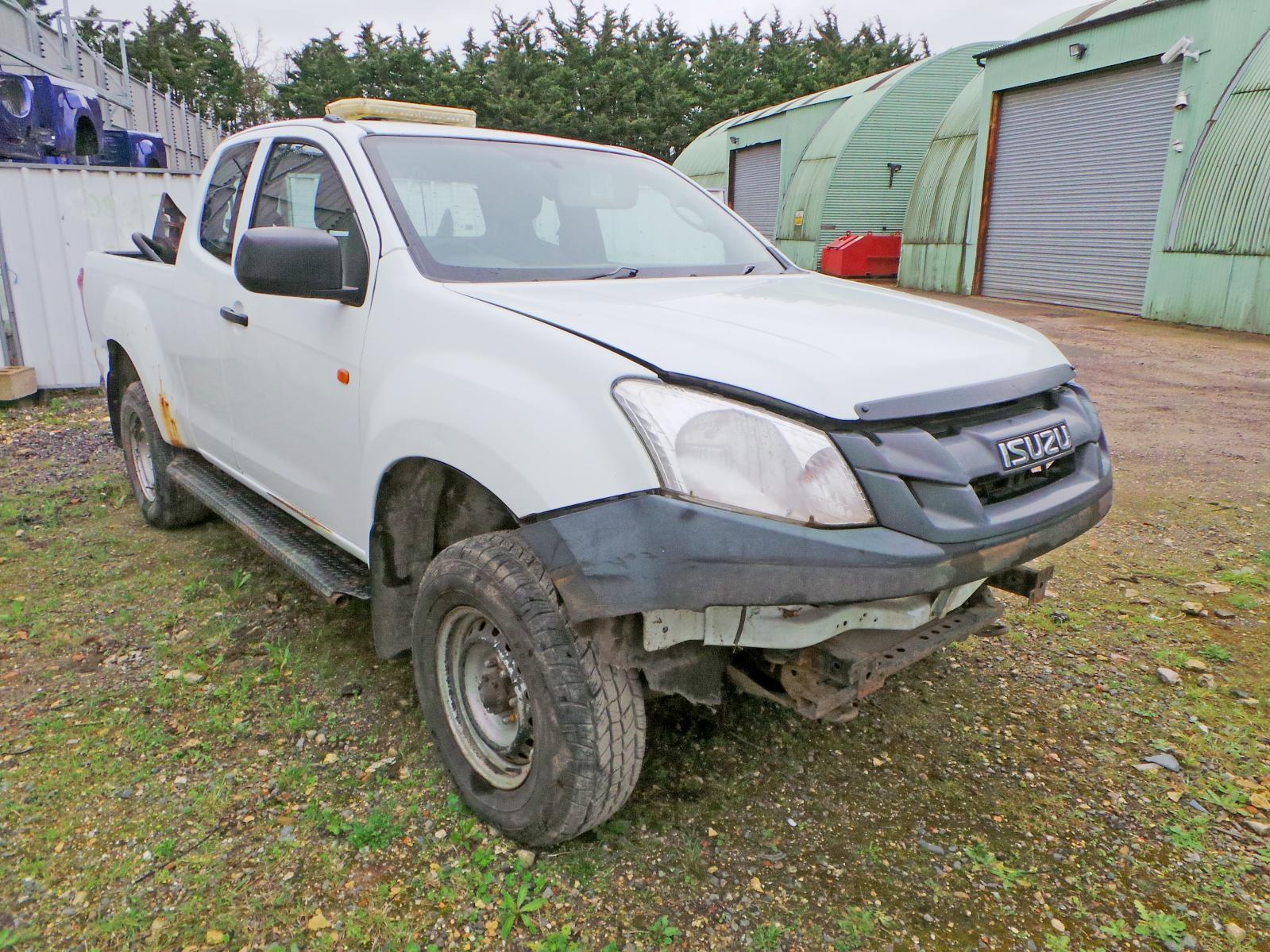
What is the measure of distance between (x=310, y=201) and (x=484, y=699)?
1.89 metres

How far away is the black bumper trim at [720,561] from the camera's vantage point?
6.23 ft

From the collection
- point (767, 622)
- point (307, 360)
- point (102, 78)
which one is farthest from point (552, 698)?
point (102, 78)

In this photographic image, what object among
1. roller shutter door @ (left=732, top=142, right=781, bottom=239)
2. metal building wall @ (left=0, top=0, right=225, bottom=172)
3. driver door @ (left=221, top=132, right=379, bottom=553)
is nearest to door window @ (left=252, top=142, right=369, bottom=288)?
driver door @ (left=221, top=132, right=379, bottom=553)

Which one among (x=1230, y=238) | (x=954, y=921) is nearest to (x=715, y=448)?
(x=954, y=921)

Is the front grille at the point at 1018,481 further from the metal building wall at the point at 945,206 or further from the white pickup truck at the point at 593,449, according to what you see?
the metal building wall at the point at 945,206

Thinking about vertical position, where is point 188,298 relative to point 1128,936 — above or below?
above

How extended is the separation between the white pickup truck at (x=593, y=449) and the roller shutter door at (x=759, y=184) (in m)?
24.0

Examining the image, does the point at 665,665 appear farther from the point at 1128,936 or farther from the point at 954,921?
the point at 1128,936

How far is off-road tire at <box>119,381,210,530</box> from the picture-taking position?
14.7 ft

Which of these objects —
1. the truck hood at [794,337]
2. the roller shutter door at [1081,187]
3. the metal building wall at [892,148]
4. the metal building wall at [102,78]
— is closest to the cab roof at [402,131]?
the truck hood at [794,337]

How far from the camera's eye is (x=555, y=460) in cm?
204

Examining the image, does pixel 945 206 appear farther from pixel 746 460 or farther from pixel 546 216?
pixel 746 460

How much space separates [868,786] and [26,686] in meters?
2.86

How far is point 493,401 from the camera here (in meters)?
2.20
